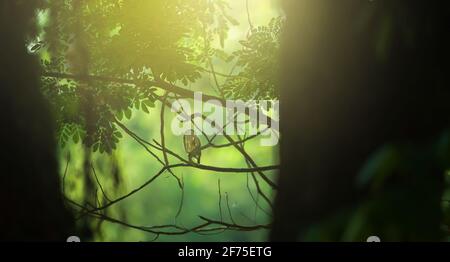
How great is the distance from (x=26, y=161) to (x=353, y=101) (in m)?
1.17

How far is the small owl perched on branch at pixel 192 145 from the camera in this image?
12.5 ft

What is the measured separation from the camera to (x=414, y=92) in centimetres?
198

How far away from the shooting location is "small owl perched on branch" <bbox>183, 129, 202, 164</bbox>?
150 inches

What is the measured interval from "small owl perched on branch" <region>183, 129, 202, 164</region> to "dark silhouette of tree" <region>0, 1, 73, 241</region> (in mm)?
1213

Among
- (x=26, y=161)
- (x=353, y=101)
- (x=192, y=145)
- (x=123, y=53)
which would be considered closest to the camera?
(x=353, y=101)

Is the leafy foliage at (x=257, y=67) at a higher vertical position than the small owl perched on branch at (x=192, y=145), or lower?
higher

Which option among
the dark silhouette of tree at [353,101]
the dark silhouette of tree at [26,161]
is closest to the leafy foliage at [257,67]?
the dark silhouette of tree at [26,161]

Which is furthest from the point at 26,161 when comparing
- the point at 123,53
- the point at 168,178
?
the point at 123,53

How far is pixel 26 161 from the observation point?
252cm

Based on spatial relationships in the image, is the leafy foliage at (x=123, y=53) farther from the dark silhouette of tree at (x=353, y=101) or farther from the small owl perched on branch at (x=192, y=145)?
the dark silhouette of tree at (x=353, y=101)

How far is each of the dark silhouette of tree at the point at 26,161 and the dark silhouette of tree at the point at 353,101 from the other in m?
0.85

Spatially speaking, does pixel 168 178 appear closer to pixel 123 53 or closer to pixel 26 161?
pixel 123 53

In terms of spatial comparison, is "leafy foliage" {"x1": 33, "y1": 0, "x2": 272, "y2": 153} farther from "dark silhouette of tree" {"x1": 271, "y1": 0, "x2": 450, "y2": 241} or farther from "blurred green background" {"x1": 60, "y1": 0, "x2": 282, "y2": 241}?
"dark silhouette of tree" {"x1": 271, "y1": 0, "x2": 450, "y2": 241}

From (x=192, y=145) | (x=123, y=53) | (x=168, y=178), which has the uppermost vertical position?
(x=123, y=53)
